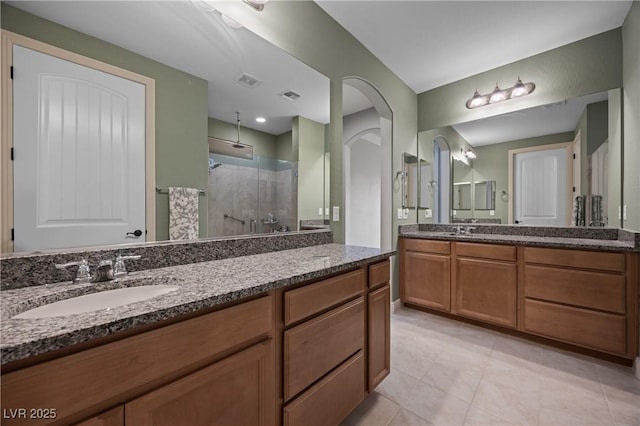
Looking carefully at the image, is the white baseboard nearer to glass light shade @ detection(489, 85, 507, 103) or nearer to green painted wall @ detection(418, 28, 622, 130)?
green painted wall @ detection(418, 28, 622, 130)

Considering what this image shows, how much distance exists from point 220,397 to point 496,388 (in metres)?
1.79

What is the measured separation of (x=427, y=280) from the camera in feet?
9.57

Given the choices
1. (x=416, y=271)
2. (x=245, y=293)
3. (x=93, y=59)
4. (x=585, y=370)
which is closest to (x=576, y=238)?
(x=585, y=370)

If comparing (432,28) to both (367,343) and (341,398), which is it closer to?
(367,343)

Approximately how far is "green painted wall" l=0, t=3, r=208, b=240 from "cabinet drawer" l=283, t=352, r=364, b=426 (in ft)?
3.04

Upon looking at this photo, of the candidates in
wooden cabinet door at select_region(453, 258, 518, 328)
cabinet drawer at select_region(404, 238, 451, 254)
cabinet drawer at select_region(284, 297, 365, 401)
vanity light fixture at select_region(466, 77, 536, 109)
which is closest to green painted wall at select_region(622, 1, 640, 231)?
vanity light fixture at select_region(466, 77, 536, 109)

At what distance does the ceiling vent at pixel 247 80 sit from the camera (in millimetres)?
1569

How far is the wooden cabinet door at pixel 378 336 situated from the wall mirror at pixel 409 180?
1776 mm

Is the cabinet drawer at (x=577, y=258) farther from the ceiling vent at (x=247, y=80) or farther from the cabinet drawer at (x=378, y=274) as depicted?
the ceiling vent at (x=247, y=80)

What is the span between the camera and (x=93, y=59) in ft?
3.36

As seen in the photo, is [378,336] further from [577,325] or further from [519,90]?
[519,90]

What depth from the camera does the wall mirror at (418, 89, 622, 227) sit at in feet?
7.40

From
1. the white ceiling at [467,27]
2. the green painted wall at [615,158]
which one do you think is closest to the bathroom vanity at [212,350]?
the white ceiling at [467,27]

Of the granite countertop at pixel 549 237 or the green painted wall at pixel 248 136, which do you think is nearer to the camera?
the green painted wall at pixel 248 136
